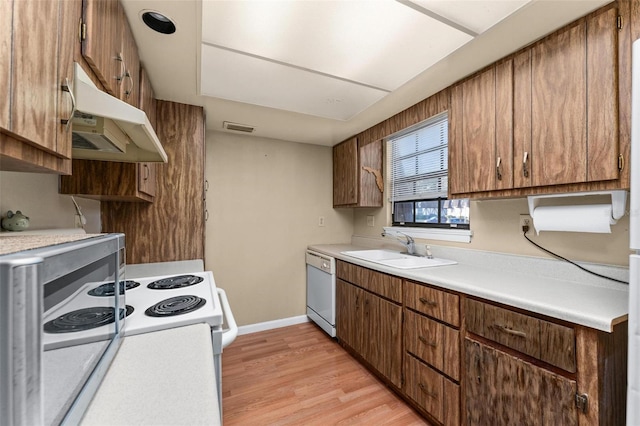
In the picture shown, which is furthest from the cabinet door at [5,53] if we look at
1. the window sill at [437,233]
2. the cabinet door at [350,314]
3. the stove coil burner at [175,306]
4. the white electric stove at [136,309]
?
the window sill at [437,233]

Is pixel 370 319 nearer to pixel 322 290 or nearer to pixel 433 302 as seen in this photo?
pixel 433 302

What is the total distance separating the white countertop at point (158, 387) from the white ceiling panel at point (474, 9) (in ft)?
4.90

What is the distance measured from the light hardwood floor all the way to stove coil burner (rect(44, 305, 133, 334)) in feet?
4.39

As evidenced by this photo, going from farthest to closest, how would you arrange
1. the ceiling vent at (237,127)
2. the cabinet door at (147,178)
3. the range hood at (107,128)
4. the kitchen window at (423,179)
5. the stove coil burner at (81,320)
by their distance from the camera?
the ceiling vent at (237,127) → the kitchen window at (423,179) → the cabinet door at (147,178) → the range hood at (107,128) → the stove coil burner at (81,320)

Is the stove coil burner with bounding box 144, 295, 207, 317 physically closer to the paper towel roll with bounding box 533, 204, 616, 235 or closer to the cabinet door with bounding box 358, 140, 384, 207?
the paper towel roll with bounding box 533, 204, 616, 235

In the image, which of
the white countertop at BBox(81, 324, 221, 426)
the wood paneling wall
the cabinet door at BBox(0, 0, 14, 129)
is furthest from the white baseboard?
the cabinet door at BBox(0, 0, 14, 129)

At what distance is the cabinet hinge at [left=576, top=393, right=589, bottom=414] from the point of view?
0.95 meters

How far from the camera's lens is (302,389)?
6.31 ft

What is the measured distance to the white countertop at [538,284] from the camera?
39.1 inches

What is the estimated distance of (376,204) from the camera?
2.93m

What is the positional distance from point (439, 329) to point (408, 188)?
1478 millimetres

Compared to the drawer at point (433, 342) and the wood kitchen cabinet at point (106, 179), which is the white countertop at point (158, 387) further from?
the drawer at point (433, 342)

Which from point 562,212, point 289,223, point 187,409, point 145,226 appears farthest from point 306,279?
point 187,409

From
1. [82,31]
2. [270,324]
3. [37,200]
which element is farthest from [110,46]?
[270,324]
